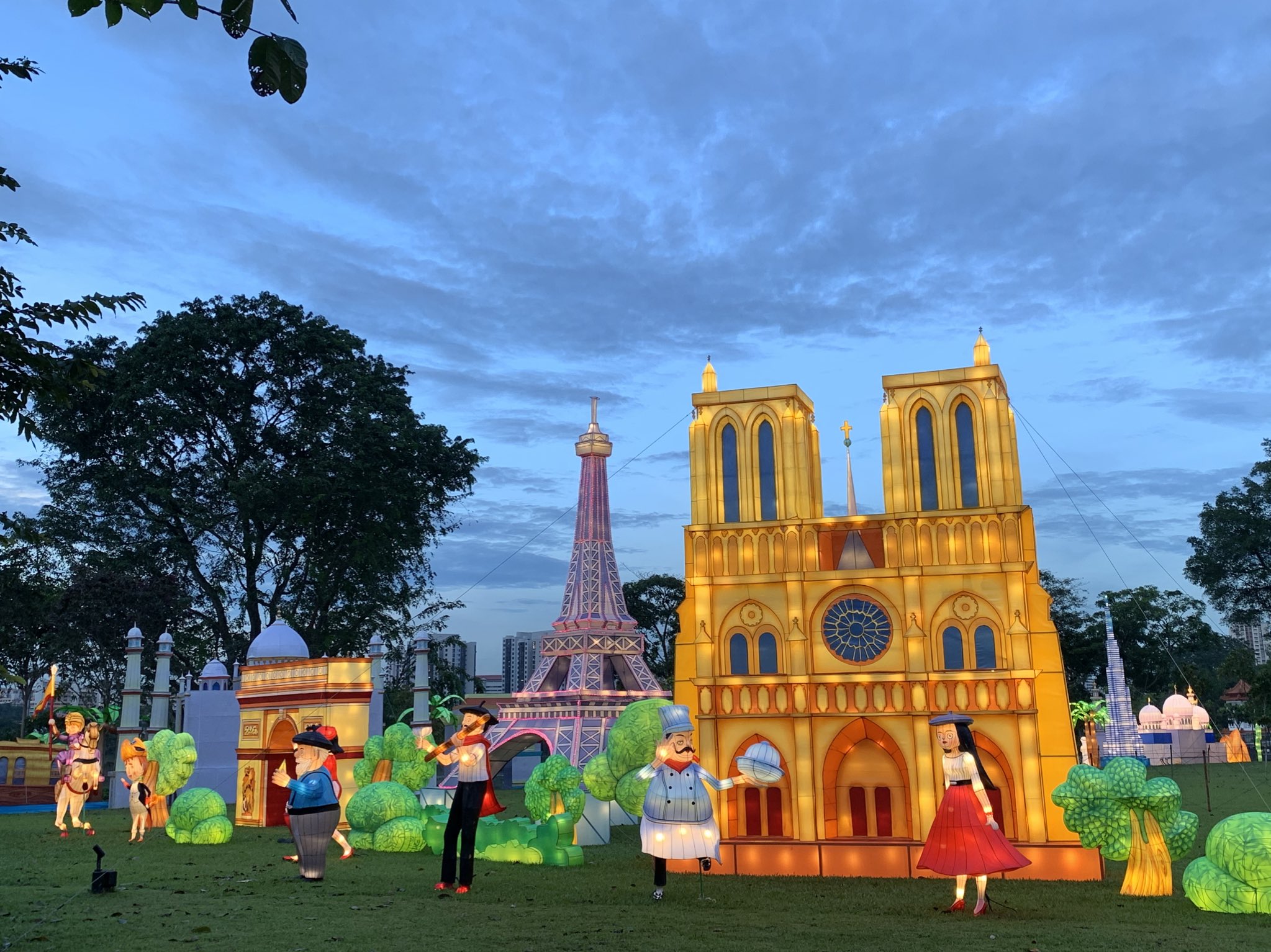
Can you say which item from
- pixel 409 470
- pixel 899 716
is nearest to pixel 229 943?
pixel 899 716

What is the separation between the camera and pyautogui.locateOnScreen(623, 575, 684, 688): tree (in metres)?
66.1

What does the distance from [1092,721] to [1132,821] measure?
37773mm

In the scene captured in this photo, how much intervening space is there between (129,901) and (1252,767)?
45385mm

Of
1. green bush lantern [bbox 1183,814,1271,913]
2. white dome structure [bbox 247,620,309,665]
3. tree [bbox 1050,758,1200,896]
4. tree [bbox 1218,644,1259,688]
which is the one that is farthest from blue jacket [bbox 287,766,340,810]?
tree [bbox 1218,644,1259,688]

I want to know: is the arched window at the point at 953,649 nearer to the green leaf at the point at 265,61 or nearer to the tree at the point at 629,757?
the tree at the point at 629,757

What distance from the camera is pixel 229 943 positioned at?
10.1 m

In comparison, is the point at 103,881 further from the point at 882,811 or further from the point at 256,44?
the point at 256,44

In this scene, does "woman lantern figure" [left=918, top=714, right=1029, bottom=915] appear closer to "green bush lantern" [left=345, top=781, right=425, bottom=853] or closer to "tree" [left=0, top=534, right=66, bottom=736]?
"green bush lantern" [left=345, top=781, right=425, bottom=853]

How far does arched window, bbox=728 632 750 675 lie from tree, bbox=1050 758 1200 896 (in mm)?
5610

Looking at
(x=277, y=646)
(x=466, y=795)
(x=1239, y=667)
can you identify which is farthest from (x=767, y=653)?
(x=1239, y=667)

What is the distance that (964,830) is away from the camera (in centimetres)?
1309

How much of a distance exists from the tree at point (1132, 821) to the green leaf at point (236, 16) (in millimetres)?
14560

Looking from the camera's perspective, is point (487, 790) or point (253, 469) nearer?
point (487, 790)

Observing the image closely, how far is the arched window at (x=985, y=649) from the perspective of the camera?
17609mm
